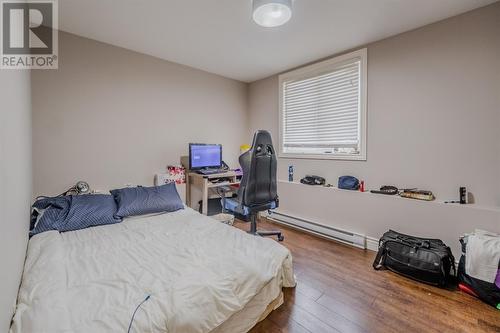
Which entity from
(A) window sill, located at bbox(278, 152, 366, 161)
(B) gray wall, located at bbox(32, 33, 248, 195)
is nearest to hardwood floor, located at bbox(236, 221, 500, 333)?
(A) window sill, located at bbox(278, 152, 366, 161)

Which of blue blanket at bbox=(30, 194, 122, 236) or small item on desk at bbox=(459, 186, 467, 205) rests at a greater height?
small item on desk at bbox=(459, 186, 467, 205)

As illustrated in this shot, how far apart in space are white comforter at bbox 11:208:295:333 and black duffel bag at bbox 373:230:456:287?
1.06 metres

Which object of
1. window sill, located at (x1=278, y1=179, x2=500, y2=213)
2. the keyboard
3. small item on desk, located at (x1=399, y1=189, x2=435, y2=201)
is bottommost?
window sill, located at (x1=278, y1=179, x2=500, y2=213)

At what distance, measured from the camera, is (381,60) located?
2.60 m

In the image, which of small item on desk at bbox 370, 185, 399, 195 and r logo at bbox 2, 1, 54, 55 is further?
small item on desk at bbox 370, 185, 399, 195

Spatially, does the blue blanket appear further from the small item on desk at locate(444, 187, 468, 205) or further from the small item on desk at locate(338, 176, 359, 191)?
the small item on desk at locate(444, 187, 468, 205)

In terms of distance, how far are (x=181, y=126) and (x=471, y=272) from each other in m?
3.53

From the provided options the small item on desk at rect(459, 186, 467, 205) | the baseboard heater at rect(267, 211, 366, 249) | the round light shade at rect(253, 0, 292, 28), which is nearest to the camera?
the round light shade at rect(253, 0, 292, 28)

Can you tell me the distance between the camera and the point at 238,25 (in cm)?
228

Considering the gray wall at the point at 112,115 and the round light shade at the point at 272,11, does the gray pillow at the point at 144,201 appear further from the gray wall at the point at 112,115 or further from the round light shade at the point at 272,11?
the round light shade at the point at 272,11

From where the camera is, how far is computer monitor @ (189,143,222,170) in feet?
10.6

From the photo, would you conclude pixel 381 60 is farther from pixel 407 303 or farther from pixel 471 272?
pixel 407 303

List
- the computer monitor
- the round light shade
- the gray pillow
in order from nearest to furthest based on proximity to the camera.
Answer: the round light shade, the gray pillow, the computer monitor

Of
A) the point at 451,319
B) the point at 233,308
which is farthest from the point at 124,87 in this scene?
the point at 451,319
